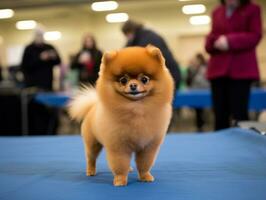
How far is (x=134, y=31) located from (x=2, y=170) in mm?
1551

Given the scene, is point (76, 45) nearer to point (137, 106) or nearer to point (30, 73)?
point (30, 73)

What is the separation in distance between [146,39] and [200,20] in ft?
26.0

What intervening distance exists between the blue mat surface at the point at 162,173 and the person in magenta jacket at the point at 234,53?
38 cm

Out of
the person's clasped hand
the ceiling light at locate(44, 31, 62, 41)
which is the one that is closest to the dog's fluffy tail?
the person's clasped hand

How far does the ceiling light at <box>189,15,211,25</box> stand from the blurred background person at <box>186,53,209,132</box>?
399 cm

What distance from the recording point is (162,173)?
1291mm

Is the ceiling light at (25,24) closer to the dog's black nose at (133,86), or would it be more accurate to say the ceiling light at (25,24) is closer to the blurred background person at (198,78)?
the blurred background person at (198,78)

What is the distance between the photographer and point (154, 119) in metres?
1.05

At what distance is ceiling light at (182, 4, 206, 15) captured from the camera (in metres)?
9.70

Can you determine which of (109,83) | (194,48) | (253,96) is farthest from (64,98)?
(194,48)

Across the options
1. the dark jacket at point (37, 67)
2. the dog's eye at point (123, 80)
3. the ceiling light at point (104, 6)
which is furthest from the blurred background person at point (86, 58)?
the ceiling light at point (104, 6)

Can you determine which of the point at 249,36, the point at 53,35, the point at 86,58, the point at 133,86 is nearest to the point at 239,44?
the point at 249,36

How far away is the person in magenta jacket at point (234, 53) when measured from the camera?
229 cm

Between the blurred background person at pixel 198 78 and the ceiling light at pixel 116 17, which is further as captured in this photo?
the ceiling light at pixel 116 17
